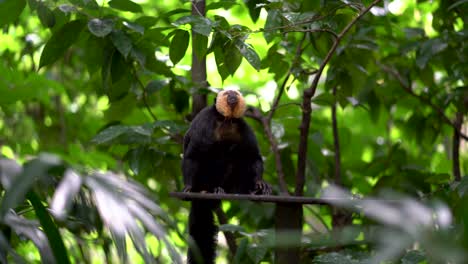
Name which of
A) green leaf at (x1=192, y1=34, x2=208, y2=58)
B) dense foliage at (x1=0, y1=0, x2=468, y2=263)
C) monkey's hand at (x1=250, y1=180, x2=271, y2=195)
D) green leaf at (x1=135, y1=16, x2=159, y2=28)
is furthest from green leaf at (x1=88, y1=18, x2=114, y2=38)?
monkey's hand at (x1=250, y1=180, x2=271, y2=195)

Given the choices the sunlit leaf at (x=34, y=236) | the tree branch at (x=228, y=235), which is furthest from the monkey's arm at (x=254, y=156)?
the sunlit leaf at (x=34, y=236)

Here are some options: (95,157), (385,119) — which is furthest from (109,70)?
(385,119)

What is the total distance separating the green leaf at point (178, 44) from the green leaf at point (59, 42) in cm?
49

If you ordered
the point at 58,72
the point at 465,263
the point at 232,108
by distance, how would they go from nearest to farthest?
the point at 465,263 → the point at 232,108 → the point at 58,72

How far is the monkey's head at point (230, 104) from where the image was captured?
3.66m

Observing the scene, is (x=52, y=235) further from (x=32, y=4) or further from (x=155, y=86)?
(x=155, y=86)

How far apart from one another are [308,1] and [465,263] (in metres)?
2.26

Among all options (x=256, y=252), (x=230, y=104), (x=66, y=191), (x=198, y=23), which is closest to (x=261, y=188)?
(x=230, y=104)

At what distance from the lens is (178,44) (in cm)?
301

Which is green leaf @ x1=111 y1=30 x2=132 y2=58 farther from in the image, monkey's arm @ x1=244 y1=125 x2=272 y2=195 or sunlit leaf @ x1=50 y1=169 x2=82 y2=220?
sunlit leaf @ x1=50 y1=169 x2=82 y2=220

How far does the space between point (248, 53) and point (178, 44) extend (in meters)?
0.32

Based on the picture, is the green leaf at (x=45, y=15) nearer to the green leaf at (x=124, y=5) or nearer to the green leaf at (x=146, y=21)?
the green leaf at (x=124, y=5)

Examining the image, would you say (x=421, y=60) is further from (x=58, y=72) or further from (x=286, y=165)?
(x=58, y=72)

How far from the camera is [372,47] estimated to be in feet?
12.5
